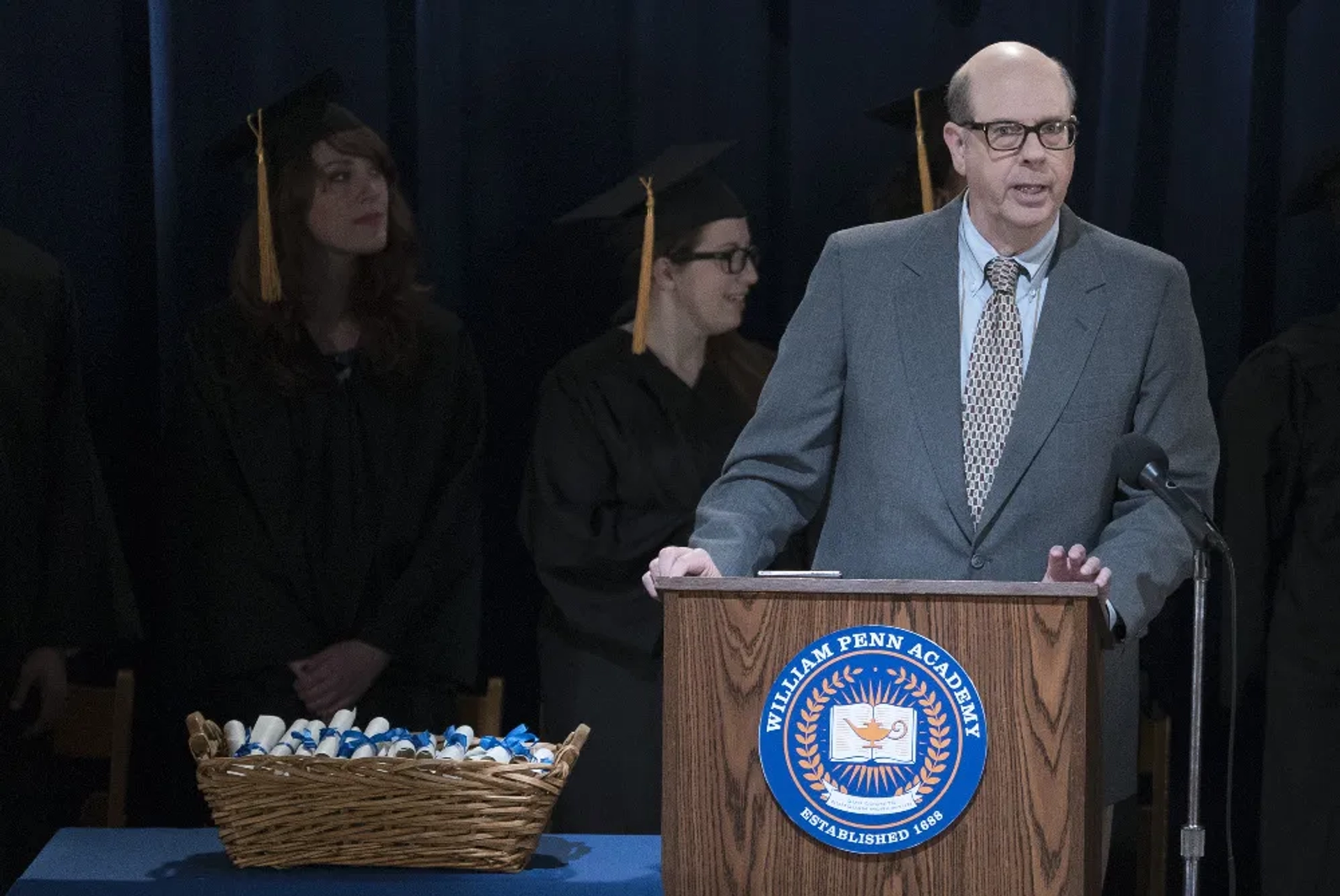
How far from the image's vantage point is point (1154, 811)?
4.18 meters

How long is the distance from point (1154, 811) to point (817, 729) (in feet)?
6.91

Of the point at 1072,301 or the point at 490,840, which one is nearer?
the point at 490,840

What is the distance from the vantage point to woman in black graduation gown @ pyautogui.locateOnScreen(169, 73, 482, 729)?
168 inches

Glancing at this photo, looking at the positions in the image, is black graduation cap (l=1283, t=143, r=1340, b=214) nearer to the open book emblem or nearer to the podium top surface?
the podium top surface

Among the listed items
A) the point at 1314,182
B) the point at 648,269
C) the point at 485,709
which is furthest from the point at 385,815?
the point at 1314,182

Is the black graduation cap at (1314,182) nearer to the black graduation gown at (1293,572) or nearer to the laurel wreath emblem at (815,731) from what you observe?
the black graduation gown at (1293,572)

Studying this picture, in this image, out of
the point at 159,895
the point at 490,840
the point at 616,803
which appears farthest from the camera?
the point at 616,803

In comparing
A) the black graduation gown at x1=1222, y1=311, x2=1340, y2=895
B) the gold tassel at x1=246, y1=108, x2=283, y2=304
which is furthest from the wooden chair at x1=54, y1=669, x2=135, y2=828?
the black graduation gown at x1=1222, y1=311, x2=1340, y2=895

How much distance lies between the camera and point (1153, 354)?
118 inches

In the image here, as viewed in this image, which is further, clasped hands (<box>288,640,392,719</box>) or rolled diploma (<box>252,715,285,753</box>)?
clasped hands (<box>288,640,392,719</box>)

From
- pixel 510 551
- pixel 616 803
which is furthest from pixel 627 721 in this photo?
pixel 510 551

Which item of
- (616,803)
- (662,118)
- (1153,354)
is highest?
(662,118)

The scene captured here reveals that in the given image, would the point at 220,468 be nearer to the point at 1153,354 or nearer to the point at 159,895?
the point at 159,895

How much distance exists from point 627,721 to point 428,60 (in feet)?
4.93
